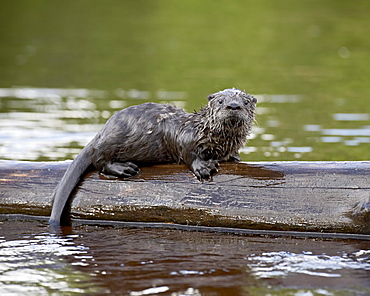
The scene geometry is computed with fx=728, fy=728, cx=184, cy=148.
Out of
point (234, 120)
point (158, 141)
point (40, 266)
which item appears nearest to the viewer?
point (40, 266)

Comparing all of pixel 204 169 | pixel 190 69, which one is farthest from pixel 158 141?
pixel 190 69

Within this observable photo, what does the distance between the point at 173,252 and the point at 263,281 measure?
2.63ft

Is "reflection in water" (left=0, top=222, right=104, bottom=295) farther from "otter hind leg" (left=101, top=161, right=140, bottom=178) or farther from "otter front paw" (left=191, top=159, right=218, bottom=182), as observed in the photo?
"otter front paw" (left=191, top=159, right=218, bottom=182)

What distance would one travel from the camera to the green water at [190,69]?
32.1 feet

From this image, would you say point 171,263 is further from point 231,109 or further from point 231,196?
point 231,109

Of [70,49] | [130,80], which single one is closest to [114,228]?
[130,80]

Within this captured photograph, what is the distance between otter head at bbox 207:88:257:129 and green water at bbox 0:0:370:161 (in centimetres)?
318

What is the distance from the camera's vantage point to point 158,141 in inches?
217

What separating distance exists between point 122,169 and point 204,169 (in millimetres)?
641

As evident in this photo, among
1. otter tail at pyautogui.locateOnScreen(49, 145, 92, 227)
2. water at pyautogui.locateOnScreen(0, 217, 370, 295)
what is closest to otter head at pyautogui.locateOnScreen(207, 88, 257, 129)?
water at pyautogui.locateOnScreen(0, 217, 370, 295)

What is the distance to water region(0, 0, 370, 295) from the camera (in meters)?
4.43

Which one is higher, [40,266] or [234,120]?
[234,120]

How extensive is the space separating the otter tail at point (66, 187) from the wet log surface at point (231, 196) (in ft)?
0.24

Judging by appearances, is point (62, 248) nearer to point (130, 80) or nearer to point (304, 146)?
point (304, 146)
